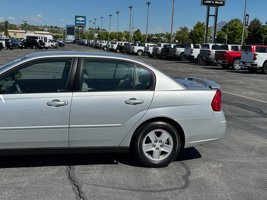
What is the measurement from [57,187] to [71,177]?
37cm

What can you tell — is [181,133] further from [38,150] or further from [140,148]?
[38,150]

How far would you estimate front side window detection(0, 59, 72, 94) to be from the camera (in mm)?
5062

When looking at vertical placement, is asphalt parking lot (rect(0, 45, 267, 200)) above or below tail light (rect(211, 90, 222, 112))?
below

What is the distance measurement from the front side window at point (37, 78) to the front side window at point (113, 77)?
Result: 272mm

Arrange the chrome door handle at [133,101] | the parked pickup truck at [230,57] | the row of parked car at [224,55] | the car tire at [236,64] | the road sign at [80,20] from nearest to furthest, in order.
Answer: the chrome door handle at [133,101] → the row of parked car at [224,55] → the parked pickup truck at [230,57] → the car tire at [236,64] → the road sign at [80,20]

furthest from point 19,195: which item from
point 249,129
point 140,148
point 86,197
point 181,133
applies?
point 249,129

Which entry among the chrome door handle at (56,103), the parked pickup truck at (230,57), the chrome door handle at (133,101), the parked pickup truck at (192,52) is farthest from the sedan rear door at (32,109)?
the parked pickup truck at (192,52)

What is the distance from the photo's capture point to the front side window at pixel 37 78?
5.06 meters

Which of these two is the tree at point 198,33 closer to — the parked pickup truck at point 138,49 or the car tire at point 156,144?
the parked pickup truck at point 138,49

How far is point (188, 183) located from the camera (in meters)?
4.97

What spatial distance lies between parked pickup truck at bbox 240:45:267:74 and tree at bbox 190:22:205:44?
6893 cm

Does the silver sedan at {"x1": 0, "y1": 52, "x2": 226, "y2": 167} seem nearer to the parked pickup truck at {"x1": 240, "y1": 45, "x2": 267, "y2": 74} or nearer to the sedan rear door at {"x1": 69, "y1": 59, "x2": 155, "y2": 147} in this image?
the sedan rear door at {"x1": 69, "y1": 59, "x2": 155, "y2": 147}

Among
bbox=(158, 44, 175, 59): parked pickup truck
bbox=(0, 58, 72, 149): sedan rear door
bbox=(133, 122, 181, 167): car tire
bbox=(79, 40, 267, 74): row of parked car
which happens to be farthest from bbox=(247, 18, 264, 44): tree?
bbox=(0, 58, 72, 149): sedan rear door

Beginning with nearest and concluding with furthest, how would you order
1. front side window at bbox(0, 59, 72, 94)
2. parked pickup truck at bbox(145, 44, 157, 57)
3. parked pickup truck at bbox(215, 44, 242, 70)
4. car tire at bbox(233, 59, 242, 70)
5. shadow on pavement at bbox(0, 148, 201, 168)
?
front side window at bbox(0, 59, 72, 94), shadow on pavement at bbox(0, 148, 201, 168), parked pickup truck at bbox(215, 44, 242, 70), car tire at bbox(233, 59, 242, 70), parked pickup truck at bbox(145, 44, 157, 57)
